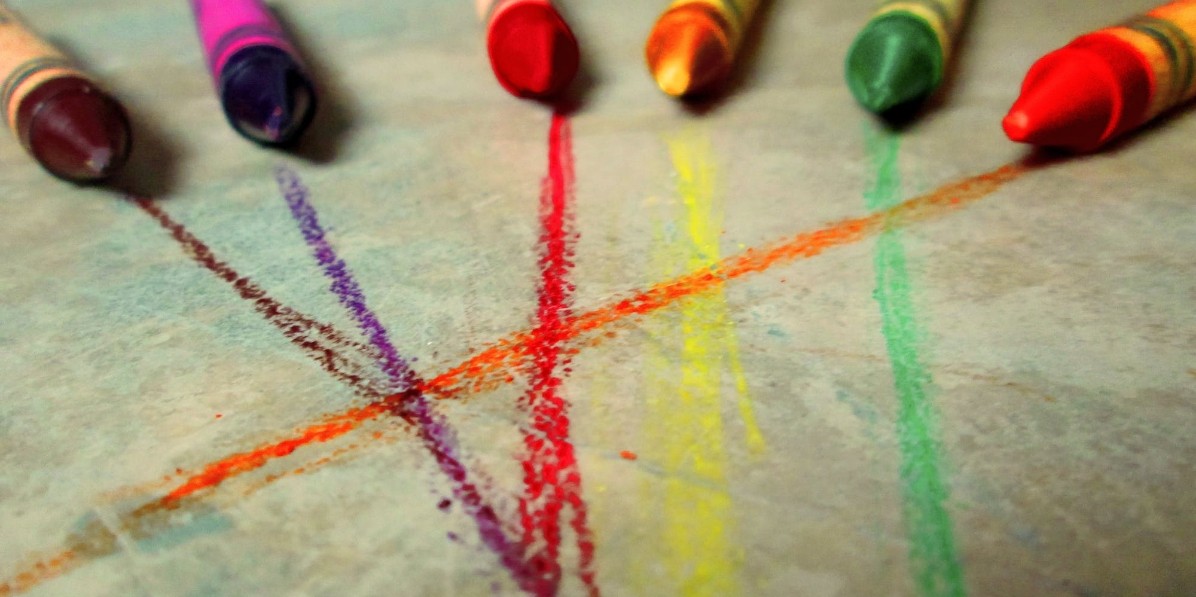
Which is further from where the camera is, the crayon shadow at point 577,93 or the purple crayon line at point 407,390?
the crayon shadow at point 577,93

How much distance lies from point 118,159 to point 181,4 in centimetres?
38

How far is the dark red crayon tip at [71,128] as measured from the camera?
0.76 metres

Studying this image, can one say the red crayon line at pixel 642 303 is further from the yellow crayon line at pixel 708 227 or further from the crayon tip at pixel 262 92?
the crayon tip at pixel 262 92

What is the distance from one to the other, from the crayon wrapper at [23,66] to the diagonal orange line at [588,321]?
442 millimetres

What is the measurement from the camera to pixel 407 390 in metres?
0.60

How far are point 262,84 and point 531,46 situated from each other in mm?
251

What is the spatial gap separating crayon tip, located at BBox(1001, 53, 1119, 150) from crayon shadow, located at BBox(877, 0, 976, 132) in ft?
0.32

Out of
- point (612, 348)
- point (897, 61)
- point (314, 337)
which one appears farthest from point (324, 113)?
point (897, 61)

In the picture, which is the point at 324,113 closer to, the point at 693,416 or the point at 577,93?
the point at 577,93

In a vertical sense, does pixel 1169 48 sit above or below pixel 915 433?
above

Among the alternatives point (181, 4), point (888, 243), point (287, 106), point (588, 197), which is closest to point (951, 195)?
point (888, 243)

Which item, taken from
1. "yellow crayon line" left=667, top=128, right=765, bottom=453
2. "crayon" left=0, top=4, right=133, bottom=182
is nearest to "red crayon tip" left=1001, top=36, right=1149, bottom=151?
"yellow crayon line" left=667, top=128, right=765, bottom=453

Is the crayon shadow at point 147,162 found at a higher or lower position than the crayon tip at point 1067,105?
lower

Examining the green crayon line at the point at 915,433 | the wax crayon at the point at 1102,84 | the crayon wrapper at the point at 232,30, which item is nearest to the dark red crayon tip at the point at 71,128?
the crayon wrapper at the point at 232,30
